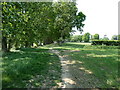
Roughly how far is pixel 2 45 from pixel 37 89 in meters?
8.91

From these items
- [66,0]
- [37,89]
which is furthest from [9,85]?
[66,0]

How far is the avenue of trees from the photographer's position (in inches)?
284

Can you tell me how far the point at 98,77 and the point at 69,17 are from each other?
65.6 ft

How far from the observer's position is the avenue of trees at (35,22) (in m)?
7.20

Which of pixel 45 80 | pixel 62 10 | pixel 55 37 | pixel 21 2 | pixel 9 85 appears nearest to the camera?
pixel 9 85

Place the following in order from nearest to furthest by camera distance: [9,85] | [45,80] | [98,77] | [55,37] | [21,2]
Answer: [9,85], [45,80], [98,77], [21,2], [55,37]

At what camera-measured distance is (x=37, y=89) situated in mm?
3486

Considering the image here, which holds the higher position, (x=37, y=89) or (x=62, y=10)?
(x=62, y=10)

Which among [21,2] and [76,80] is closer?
[76,80]

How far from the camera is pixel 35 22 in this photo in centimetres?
1193

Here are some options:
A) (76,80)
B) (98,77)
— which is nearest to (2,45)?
(76,80)

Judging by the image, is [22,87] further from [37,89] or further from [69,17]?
[69,17]

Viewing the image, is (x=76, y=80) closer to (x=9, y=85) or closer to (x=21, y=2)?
(x=9, y=85)

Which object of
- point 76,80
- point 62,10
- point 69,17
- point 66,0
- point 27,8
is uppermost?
point 66,0
